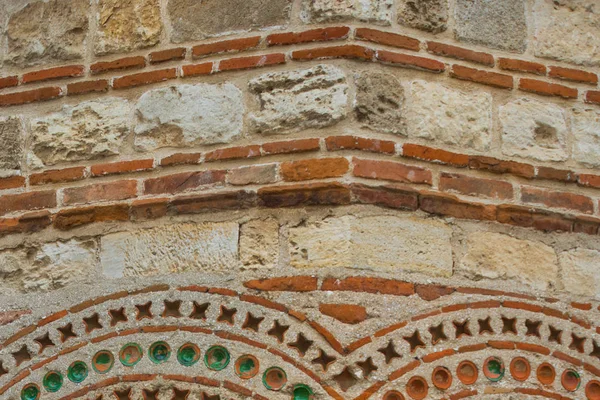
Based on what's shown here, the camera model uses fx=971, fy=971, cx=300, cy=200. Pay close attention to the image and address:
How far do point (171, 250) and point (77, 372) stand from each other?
19.7 inches

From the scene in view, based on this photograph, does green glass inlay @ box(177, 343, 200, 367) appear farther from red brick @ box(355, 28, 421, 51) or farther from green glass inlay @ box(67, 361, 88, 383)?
red brick @ box(355, 28, 421, 51)

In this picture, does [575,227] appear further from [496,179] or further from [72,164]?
[72,164]

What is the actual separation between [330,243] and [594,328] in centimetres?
94

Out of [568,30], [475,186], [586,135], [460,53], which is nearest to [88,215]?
[475,186]

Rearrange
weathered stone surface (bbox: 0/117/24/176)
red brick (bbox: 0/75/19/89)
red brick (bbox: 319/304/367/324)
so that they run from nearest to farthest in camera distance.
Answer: red brick (bbox: 319/304/367/324), weathered stone surface (bbox: 0/117/24/176), red brick (bbox: 0/75/19/89)

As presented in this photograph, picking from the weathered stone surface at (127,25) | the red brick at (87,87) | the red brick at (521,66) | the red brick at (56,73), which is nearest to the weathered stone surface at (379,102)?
the red brick at (521,66)

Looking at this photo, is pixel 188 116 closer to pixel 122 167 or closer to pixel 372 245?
pixel 122 167

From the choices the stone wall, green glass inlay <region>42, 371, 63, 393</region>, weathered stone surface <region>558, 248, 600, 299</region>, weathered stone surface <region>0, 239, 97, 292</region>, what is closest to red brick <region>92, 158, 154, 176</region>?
the stone wall

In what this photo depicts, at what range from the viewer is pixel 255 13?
139 inches

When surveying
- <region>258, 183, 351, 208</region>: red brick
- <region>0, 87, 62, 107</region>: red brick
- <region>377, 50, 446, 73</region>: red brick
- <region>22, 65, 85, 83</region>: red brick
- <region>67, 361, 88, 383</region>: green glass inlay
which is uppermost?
<region>377, 50, 446, 73</region>: red brick

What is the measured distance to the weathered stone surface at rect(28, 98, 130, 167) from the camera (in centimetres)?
350

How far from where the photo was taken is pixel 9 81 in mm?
3730

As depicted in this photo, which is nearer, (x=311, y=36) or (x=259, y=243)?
(x=259, y=243)

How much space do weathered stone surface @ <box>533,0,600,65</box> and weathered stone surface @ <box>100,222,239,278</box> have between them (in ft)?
4.53
